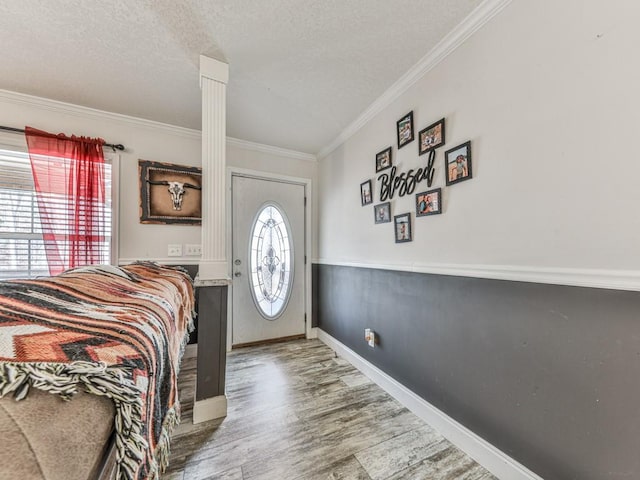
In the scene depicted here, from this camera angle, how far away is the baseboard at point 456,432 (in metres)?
1.24

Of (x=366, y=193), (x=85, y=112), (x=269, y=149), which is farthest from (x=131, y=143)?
(x=366, y=193)

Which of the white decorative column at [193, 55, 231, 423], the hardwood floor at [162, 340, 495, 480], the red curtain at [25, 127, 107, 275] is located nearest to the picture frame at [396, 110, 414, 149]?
the white decorative column at [193, 55, 231, 423]

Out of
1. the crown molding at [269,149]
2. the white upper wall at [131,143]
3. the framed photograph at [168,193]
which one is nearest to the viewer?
the white upper wall at [131,143]

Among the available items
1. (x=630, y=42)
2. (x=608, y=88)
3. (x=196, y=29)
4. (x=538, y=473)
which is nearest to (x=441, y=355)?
(x=538, y=473)

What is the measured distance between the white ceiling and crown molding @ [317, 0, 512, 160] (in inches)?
1.6

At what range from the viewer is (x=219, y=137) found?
1761 millimetres

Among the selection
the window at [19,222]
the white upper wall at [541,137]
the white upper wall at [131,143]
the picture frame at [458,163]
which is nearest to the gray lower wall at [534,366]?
the white upper wall at [541,137]

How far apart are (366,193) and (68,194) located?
2.60 meters

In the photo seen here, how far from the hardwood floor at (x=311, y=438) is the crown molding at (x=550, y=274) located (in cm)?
101

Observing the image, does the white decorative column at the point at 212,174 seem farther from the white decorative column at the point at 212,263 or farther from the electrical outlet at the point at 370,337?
the electrical outlet at the point at 370,337

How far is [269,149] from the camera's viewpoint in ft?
10.3

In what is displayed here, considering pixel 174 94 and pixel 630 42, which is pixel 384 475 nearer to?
pixel 630 42

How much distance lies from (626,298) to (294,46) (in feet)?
6.78

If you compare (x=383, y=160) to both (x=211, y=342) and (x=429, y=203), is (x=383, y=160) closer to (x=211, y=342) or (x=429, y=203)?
(x=429, y=203)
